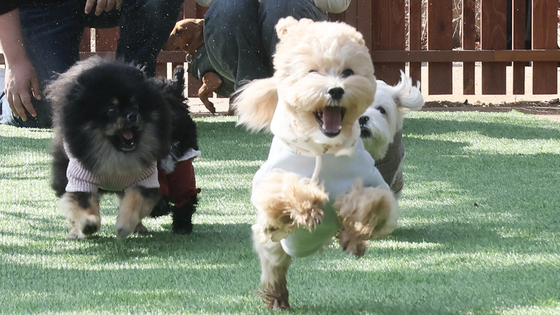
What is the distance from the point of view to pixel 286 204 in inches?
76.5

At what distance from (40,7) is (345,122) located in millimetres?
3052

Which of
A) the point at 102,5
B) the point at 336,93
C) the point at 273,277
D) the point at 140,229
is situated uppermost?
the point at 102,5

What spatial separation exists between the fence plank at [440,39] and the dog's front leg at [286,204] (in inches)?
245

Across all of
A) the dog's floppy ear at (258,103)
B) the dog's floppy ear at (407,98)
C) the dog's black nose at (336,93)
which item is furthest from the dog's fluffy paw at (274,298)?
the dog's floppy ear at (407,98)

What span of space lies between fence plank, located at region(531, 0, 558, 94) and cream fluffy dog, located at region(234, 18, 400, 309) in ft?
21.5

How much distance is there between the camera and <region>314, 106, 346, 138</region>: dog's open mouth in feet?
6.31

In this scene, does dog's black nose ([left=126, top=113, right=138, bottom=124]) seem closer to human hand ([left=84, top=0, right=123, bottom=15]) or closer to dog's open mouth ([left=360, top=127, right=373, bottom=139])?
dog's open mouth ([left=360, top=127, right=373, bottom=139])

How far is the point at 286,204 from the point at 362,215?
0.20m

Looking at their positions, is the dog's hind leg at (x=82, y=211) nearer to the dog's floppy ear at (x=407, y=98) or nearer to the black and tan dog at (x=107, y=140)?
the black and tan dog at (x=107, y=140)

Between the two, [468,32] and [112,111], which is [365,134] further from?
[468,32]

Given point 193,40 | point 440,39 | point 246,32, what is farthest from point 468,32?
point 246,32

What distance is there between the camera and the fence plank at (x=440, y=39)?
7.81 metres

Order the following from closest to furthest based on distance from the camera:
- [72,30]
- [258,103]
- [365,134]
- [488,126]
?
[258,103], [365,134], [72,30], [488,126]

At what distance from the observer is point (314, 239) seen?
6.70 feet
